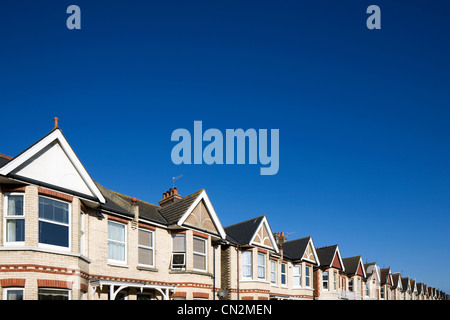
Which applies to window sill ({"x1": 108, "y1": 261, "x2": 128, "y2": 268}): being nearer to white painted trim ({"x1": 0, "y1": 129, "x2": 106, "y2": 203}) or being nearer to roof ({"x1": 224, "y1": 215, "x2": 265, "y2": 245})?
white painted trim ({"x1": 0, "y1": 129, "x2": 106, "y2": 203})

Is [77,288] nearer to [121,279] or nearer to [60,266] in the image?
[60,266]

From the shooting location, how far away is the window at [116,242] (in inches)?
747

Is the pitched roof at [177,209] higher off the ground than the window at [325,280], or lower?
higher

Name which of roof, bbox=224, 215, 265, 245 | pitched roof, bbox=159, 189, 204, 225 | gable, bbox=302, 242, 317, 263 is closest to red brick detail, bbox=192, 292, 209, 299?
pitched roof, bbox=159, 189, 204, 225

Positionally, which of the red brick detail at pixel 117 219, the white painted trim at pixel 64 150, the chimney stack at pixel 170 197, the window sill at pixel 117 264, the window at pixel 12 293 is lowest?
the window at pixel 12 293

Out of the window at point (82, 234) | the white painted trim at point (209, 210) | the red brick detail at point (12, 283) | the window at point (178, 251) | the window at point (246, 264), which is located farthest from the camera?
the window at point (246, 264)

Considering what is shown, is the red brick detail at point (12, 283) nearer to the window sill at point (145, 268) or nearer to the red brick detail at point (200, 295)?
the window sill at point (145, 268)

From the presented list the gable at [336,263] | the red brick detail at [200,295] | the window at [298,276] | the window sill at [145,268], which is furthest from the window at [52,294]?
the gable at [336,263]

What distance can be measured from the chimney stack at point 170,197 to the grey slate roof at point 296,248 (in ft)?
41.2

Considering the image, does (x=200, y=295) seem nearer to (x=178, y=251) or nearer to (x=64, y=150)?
(x=178, y=251)

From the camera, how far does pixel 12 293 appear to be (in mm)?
13617

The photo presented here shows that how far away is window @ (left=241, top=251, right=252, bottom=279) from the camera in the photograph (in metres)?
27.4
